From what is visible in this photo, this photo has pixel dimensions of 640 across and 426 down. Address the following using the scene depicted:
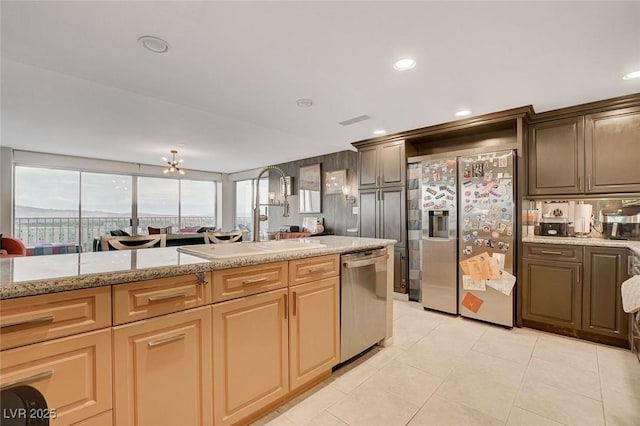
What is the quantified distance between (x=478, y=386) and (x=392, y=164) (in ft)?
9.10

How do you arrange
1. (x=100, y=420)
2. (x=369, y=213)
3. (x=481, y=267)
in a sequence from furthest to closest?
1. (x=369, y=213)
2. (x=481, y=267)
3. (x=100, y=420)

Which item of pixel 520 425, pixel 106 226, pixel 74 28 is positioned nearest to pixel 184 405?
pixel 520 425

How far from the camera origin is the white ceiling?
1604mm

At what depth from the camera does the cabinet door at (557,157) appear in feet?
9.53

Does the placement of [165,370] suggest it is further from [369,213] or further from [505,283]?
[369,213]

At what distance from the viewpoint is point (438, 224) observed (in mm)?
3594

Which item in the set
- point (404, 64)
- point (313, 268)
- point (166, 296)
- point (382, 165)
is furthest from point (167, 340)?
point (382, 165)

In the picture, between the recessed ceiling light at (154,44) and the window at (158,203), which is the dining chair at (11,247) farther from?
the recessed ceiling light at (154,44)

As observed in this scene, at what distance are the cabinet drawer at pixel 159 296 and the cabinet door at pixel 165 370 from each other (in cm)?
3

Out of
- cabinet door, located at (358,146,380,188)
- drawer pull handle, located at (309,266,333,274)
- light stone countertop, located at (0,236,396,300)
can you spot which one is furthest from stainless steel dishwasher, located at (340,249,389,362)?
cabinet door, located at (358,146,380,188)

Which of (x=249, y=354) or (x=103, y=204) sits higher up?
(x=103, y=204)

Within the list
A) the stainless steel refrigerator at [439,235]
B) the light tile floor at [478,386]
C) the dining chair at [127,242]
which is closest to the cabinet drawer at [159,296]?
the light tile floor at [478,386]

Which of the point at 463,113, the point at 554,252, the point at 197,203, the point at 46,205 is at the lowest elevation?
the point at 554,252

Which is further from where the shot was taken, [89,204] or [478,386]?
[89,204]
